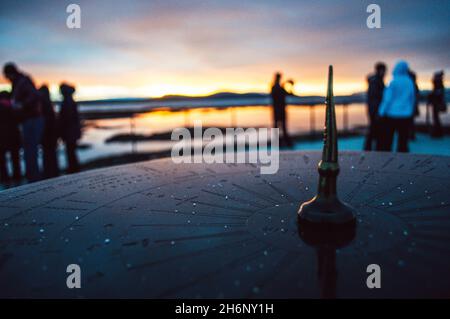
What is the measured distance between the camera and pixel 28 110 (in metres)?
6.04

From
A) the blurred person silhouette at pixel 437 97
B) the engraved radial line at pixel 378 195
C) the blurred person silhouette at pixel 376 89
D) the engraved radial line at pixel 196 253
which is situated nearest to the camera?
the engraved radial line at pixel 196 253

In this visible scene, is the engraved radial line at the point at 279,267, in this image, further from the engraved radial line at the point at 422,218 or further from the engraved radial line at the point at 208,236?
the engraved radial line at the point at 422,218

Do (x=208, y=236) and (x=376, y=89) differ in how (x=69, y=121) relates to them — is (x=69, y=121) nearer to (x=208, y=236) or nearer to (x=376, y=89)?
(x=376, y=89)

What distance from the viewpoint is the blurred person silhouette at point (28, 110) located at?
5910 millimetres

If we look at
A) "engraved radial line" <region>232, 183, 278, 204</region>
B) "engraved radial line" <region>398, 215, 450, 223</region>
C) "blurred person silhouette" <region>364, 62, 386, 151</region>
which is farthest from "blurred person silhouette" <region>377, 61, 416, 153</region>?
"engraved radial line" <region>398, 215, 450, 223</region>

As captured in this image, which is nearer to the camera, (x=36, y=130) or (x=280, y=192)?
(x=280, y=192)

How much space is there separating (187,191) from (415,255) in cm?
128

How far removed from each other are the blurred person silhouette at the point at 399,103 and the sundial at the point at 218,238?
3.99 metres

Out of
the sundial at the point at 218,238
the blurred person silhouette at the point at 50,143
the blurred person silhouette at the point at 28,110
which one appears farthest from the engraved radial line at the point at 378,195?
the blurred person silhouette at the point at 50,143

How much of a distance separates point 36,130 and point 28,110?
36 cm

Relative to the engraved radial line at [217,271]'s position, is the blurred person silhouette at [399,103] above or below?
above

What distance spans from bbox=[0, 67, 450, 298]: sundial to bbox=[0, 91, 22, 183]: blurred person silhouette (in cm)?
543

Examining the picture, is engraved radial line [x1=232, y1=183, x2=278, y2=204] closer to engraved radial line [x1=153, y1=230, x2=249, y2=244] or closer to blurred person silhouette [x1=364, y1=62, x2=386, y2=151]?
Result: engraved radial line [x1=153, y1=230, x2=249, y2=244]

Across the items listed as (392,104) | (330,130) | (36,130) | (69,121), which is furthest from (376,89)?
(330,130)
